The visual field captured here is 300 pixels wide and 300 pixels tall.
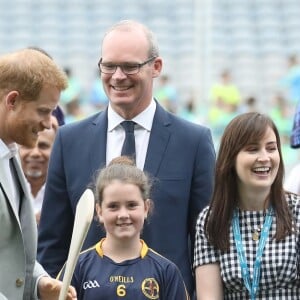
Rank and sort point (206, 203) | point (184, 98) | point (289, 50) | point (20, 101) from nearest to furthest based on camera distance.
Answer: point (20, 101) < point (206, 203) < point (184, 98) < point (289, 50)

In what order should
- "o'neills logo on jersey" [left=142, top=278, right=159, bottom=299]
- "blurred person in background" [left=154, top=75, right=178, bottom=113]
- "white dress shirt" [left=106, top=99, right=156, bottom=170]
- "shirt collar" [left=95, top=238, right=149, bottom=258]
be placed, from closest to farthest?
1. "o'neills logo on jersey" [left=142, top=278, right=159, bottom=299]
2. "shirt collar" [left=95, top=238, right=149, bottom=258]
3. "white dress shirt" [left=106, top=99, right=156, bottom=170]
4. "blurred person in background" [left=154, top=75, right=178, bottom=113]

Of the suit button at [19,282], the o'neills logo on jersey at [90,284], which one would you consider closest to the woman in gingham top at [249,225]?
the o'neills logo on jersey at [90,284]

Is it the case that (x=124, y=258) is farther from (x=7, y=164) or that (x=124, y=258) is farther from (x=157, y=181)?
(x=7, y=164)

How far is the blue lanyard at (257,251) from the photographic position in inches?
175

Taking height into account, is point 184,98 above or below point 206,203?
above

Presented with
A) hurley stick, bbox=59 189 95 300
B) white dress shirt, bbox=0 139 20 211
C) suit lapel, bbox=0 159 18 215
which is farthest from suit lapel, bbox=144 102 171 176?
hurley stick, bbox=59 189 95 300

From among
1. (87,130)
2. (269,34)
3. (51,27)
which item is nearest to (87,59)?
(51,27)

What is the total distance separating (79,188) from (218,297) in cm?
81

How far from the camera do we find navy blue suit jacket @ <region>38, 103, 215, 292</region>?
187 inches

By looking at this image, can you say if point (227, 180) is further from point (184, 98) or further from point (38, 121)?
point (184, 98)

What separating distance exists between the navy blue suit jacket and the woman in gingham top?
17 centimetres

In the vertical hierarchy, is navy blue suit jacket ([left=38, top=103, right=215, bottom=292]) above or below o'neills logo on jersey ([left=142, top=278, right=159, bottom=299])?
above

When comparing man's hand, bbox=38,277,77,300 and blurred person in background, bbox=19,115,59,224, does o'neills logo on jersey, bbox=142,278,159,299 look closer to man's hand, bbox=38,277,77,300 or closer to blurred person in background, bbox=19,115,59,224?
man's hand, bbox=38,277,77,300

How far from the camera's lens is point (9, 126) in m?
4.12
